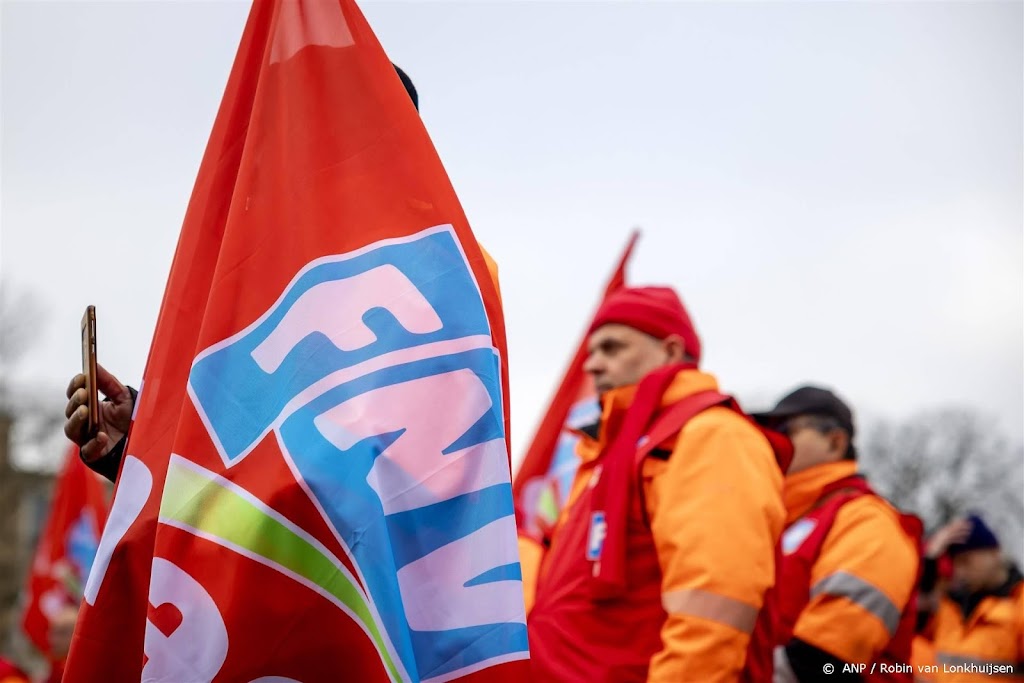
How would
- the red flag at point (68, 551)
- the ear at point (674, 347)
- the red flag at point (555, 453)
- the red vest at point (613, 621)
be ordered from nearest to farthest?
the red vest at point (613, 621) < the ear at point (674, 347) < the red flag at point (555, 453) < the red flag at point (68, 551)

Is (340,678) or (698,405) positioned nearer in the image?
(340,678)

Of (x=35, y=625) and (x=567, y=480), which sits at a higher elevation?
(x=567, y=480)

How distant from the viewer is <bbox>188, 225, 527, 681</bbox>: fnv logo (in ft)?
6.81

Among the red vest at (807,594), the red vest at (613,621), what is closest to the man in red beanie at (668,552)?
the red vest at (613,621)

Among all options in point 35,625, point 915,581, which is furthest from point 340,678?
point 35,625

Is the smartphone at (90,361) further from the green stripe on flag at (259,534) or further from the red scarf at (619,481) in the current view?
the red scarf at (619,481)

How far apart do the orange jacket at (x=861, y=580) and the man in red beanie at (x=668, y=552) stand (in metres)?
0.70

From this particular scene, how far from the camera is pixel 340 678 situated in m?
2.00

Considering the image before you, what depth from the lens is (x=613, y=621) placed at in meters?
3.64

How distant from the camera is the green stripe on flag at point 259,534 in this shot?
6.63ft

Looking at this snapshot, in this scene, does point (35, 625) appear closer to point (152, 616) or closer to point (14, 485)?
point (152, 616)

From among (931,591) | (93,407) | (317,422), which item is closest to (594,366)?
(93,407)

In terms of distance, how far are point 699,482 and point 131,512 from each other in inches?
73.8

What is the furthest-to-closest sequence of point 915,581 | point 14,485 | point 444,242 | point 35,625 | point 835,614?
point 14,485 → point 35,625 → point 915,581 → point 835,614 → point 444,242
